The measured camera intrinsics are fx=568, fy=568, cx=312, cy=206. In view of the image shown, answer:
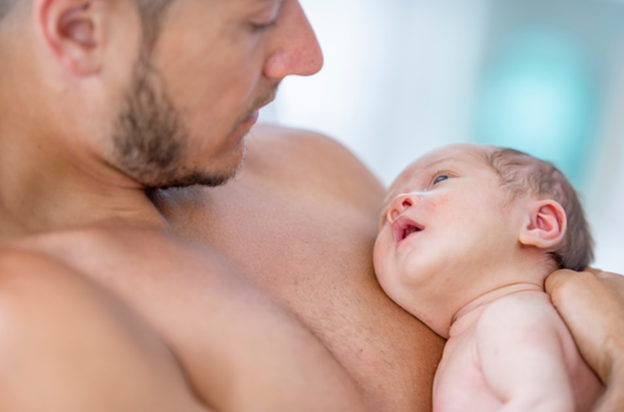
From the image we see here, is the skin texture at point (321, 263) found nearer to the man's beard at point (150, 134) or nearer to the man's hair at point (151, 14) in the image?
the man's beard at point (150, 134)

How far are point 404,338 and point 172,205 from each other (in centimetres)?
53

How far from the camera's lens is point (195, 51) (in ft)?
3.05

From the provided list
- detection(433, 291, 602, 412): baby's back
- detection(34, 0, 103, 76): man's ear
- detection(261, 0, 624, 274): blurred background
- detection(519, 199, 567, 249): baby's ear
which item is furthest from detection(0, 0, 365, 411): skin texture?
detection(261, 0, 624, 274): blurred background

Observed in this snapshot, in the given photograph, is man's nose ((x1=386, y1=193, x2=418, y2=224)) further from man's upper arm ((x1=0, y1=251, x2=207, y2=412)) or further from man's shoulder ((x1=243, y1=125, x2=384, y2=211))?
man's upper arm ((x1=0, y1=251, x2=207, y2=412))

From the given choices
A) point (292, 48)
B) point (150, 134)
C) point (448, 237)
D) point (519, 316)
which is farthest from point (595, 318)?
point (150, 134)

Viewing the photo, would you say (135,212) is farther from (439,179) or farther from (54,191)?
(439,179)

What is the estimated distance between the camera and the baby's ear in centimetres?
109

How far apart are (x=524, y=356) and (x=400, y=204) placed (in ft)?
1.34

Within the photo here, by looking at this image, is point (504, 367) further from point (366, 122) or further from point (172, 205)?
point (366, 122)

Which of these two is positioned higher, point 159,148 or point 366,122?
point 159,148

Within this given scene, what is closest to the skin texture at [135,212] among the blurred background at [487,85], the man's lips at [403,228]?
the man's lips at [403,228]

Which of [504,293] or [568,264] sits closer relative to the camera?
[504,293]

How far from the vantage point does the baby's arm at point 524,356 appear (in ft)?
2.78

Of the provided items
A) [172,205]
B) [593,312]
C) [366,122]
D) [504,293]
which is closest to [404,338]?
[504,293]
